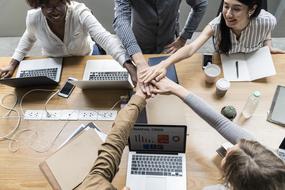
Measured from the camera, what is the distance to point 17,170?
1322mm

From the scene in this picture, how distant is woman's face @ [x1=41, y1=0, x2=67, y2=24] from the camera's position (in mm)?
1500

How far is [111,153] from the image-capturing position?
3.18ft

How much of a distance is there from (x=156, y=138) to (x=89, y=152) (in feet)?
1.00

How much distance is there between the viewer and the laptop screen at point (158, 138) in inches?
46.6

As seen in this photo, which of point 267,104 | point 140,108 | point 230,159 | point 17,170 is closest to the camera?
point 230,159

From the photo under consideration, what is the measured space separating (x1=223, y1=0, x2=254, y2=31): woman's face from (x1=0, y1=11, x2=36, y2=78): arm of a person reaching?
3.49 ft

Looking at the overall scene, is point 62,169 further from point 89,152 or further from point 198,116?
point 198,116

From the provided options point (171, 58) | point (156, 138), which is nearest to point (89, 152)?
point (156, 138)

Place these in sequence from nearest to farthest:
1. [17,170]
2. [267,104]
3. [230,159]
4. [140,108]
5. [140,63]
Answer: [230,159] < [140,108] < [17,170] < [267,104] < [140,63]

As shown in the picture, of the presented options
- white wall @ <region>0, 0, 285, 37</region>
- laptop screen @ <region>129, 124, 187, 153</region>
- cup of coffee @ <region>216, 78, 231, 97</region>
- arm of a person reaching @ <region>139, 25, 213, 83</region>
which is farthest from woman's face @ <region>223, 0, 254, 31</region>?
white wall @ <region>0, 0, 285, 37</region>

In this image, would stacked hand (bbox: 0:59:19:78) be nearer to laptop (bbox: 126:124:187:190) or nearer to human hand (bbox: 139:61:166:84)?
human hand (bbox: 139:61:166:84)

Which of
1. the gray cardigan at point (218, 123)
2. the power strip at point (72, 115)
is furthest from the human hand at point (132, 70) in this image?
the gray cardigan at point (218, 123)

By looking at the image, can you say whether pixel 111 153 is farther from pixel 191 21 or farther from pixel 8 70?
pixel 191 21

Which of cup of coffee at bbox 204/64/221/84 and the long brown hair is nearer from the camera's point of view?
the long brown hair
